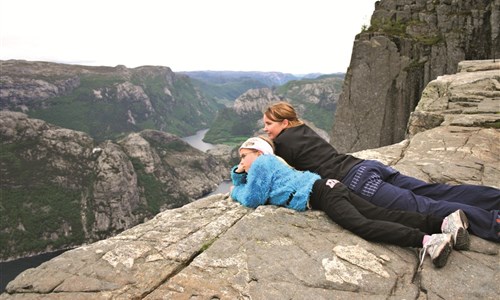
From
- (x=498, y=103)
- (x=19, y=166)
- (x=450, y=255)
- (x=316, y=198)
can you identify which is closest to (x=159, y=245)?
(x=316, y=198)

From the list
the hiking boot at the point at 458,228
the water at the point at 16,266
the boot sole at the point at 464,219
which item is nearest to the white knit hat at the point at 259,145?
the hiking boot at the point at 458,228

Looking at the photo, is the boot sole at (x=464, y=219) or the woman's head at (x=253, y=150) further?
the woman's head at (x=253, y=150)

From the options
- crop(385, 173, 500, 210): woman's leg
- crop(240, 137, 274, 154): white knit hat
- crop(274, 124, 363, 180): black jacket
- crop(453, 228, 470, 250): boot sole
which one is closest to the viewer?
crop(453, 228, 470, 250): boot sole

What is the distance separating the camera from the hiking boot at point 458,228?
18.5 feet

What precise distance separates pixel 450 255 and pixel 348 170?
2.40 m

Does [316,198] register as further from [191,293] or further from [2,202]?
[2,202]

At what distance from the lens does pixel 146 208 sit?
644ft

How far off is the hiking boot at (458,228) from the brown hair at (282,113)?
362 cm

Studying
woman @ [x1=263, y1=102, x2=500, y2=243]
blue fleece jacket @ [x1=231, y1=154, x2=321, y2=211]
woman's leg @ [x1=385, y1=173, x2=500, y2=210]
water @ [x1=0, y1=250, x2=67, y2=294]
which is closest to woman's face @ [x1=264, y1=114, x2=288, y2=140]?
woman @ [x1=263, y1=102, x2=500, y2=243]

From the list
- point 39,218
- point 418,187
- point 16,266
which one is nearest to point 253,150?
point 418,187

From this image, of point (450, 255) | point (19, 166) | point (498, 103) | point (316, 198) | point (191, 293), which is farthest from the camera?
point (19, 166)

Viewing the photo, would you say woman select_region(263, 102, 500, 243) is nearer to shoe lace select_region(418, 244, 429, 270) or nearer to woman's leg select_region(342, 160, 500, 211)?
woman's leg select_region(342, 160, 500, 211)

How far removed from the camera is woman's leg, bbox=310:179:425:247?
582 cm

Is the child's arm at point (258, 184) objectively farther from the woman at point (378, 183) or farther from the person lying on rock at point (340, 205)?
the woman at point (378, 183)
